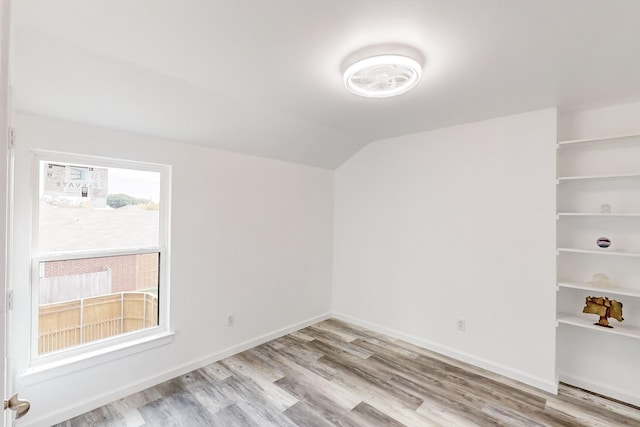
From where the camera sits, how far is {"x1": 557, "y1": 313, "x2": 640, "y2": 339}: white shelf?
7.20ft

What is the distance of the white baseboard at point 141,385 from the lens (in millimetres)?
1973

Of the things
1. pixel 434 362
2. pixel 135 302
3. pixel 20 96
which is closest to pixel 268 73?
pixel 20 96

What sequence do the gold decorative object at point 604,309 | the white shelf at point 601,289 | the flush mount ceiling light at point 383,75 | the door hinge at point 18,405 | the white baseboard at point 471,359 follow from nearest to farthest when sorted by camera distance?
the door hinge at point 18,405, the flush mount ceiling light at point 383,75, the white shelf at point 601,289, the gold decorative object at point 604,309, the white baseboard at point 471,359

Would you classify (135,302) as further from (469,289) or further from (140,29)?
(469,289)

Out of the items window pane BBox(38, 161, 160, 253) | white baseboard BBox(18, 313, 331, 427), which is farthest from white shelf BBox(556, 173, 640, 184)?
window pane BBox(38, 161, 160, 253)

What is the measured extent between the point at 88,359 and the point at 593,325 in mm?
3841

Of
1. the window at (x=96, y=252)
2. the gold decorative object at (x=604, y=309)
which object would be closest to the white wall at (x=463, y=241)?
the gold decorative object at (x=604, y=309)

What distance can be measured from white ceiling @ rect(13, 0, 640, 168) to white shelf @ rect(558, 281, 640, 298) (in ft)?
4.81

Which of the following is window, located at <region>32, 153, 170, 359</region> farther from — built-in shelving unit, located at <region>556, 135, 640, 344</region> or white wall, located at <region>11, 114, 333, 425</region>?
built-in shelving unit, located at <region>556, 135, 640, 344</region>

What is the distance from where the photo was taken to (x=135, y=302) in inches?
99.1

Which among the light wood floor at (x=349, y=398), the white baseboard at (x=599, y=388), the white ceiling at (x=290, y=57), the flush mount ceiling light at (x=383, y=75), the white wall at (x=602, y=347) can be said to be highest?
the white ceiling at (x=290, y=57)

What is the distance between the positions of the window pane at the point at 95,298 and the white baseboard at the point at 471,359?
246 cm

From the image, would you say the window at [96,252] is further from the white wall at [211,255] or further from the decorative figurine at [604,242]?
the decorative figurine at [604,242]

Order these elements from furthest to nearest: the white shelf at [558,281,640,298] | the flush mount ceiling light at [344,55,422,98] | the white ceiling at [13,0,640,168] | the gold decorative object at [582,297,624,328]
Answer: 1. the gold decorative object at [582,297,624,328]
2. the white shelf at [558,281,640,298]
3. the flush mount ceiling light at [344,55,422,98]
4. the white ceiling at [13,0,640,168]
